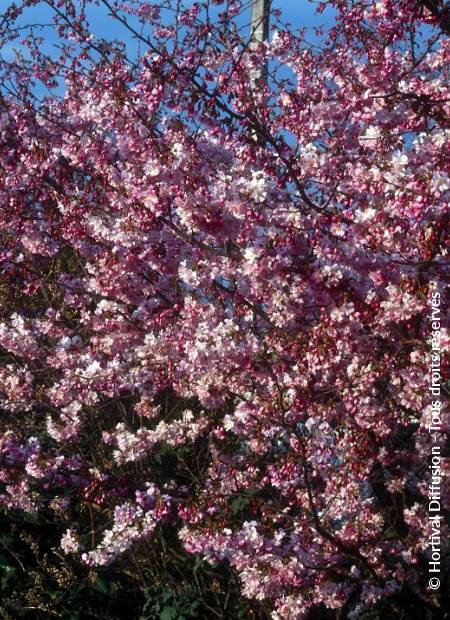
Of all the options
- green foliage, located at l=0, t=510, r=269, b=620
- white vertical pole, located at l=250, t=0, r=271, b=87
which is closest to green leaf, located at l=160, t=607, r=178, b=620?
green foliage, located at l=0, t=510, r=269, b=620

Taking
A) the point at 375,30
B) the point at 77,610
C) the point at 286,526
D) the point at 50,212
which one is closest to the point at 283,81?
the point at 375,30

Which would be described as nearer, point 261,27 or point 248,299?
point 248,299

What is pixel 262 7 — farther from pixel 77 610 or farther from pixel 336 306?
pixel 77 610

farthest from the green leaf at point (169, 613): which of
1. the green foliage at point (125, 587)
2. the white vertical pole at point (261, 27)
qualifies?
the white vertical pole at point (261, 27)

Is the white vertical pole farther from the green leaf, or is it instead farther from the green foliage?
the green leaf

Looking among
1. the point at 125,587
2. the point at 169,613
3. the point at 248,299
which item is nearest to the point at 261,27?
the point at 248,299

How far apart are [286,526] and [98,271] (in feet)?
8.70

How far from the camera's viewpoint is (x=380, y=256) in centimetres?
486

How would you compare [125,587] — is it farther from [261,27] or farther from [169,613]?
[261,27]

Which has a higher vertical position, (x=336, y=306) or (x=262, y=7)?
(x=262, y=7)

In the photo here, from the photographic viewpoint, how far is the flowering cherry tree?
5066mm

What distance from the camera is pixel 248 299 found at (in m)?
6.00

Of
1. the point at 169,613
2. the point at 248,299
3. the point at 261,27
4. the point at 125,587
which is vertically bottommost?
the point at 169,613

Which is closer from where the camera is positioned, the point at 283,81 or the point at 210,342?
the point at 210,342
